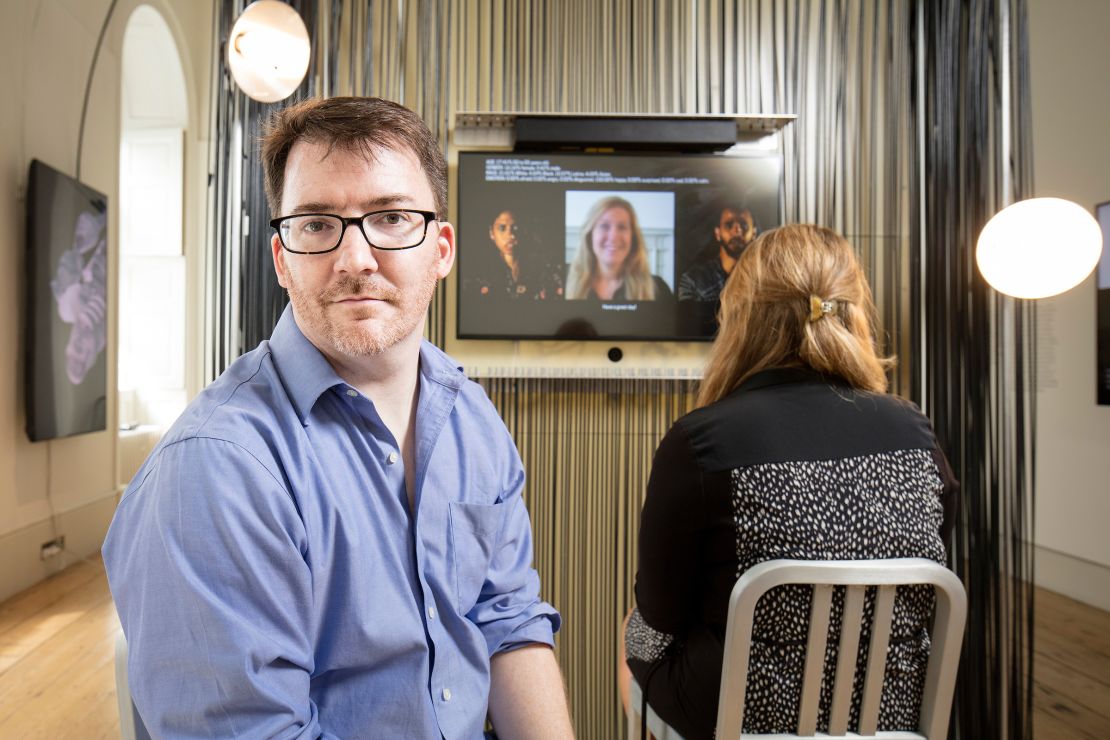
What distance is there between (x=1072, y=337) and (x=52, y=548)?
16.5 feet

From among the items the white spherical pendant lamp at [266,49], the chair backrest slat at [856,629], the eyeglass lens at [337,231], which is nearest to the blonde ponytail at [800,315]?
the chair backrest slat at [856,629]

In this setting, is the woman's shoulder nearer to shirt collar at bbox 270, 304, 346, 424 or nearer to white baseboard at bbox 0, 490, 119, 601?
shirt collar at bbox 270, 304, 346, 424

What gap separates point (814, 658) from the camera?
4.05 feet

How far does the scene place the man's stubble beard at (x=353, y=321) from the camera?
103 centimetres

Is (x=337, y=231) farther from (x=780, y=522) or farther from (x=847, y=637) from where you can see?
(x=847, y=637)

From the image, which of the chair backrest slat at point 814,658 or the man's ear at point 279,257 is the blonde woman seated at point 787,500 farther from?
the man's ear at point 279,257

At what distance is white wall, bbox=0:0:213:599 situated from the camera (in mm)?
3232

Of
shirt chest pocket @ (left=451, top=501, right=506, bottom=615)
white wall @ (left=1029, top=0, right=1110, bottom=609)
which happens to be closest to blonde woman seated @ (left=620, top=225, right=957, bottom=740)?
shirt chest pocket @ (left=451, top=501, right=506, bottom=615)

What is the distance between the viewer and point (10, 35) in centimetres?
325

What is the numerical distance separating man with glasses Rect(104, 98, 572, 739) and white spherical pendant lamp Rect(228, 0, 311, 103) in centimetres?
91

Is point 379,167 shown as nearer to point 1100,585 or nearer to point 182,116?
point 1100,585

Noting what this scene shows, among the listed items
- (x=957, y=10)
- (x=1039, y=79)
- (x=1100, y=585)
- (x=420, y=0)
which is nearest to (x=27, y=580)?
(x=420, y=0)

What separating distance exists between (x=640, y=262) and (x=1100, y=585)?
8.65 ft

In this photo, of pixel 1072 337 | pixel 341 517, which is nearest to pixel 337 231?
pixel 341 517
